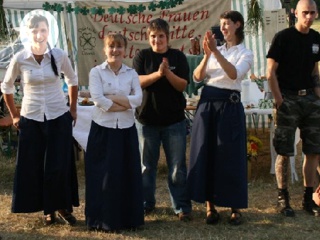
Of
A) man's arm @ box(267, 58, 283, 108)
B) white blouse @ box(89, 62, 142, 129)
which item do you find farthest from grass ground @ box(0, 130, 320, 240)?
man's arm @ box(267, 58, 283, 108)

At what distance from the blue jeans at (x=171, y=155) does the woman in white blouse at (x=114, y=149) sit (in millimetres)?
260

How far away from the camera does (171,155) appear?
12.7 feet

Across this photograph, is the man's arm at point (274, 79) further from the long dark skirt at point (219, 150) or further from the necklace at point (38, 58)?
the necklace at point (38, 58)

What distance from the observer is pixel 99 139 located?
3566 millimetres

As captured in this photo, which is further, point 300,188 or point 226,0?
point 226,0

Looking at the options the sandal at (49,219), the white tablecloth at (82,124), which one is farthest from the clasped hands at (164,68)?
the white tablecloth at (82,124)

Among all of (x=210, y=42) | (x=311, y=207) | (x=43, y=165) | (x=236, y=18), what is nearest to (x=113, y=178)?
(x=43, y=165)

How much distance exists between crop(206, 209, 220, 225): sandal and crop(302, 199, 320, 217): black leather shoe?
0.74 metres

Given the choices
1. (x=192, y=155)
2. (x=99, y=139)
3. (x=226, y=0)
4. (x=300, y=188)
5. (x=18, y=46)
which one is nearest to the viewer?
(x=99, y=139)

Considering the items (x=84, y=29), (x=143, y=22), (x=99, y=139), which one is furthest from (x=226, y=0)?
(x=99, y=139)

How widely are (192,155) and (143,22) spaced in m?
3.64

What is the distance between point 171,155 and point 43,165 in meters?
0.89

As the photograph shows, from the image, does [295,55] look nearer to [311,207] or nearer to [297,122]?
[297,122]

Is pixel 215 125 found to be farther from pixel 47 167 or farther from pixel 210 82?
pixel 47 167
